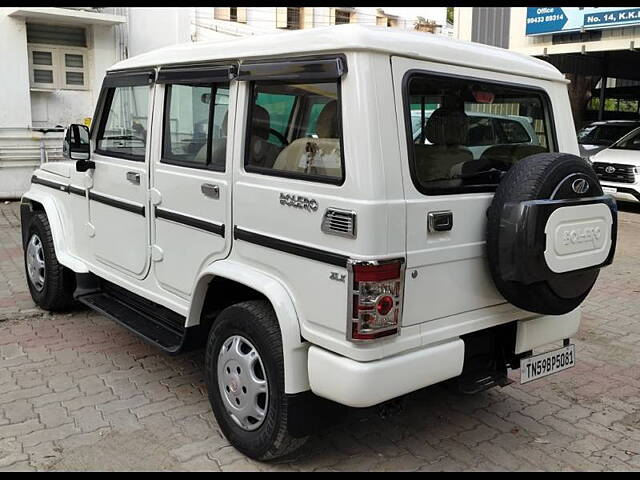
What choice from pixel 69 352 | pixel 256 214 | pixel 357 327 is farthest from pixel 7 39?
pixel 357 327

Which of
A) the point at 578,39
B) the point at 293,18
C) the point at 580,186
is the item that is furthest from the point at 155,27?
the point at 293,18

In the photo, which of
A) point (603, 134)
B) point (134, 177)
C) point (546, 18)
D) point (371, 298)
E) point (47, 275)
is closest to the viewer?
point (371, 298)

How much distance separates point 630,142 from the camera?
12.2 meters

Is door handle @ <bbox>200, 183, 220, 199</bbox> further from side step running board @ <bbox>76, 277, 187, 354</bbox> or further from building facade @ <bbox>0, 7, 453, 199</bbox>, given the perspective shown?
building facade @ <bbox>0, 7, 453, 199</bbox>

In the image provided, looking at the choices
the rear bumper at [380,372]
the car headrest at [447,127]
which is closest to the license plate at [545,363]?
the rear bumper at [380,372]

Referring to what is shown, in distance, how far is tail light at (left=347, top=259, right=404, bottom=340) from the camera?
2592 millimetres

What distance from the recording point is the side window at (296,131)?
110 inches

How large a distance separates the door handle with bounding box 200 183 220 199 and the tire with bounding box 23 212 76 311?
7.19 ft

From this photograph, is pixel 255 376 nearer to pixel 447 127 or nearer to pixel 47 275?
pixel 447 127

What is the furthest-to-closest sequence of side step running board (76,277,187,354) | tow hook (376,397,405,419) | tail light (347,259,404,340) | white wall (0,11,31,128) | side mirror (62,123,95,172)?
white wall (0,11,31,128) → side mirror (62,123,95,172) → side step running board (76,277,187,354) → tow hook (376,397,405,419) → tail light (347,259,404,340)

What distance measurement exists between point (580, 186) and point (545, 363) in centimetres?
101

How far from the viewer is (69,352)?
458cm

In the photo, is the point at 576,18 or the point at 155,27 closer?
the point at 155,27

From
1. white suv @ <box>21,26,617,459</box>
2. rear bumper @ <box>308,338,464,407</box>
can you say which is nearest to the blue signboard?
white suv @ <box>21,26,617,459</box>
